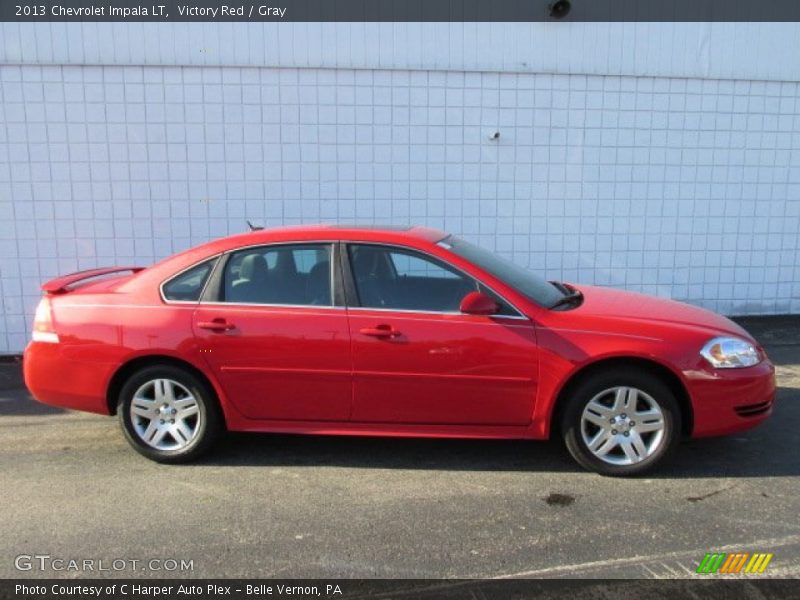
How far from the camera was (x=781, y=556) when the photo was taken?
3014 millimetres

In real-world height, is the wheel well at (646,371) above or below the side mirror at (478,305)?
below

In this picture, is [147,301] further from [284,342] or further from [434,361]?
[434,361]

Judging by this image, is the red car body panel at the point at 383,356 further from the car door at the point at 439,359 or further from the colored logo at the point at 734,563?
the colored logo at the point at 734,563

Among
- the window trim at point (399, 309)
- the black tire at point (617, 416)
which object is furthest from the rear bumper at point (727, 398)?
the window trim at point (399, 309)

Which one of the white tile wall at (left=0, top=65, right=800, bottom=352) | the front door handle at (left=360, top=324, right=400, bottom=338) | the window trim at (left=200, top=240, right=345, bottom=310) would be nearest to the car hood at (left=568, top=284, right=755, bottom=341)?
the front door handle at (left=360, top=324, right=400, bottom=338)

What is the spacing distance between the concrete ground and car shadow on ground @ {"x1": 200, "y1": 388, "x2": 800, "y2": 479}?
0.05ft

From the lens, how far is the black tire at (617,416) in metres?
3.76

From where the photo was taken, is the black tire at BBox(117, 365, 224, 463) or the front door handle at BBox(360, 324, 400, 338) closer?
the front door handle at BBox(360, 324, 400, 338)

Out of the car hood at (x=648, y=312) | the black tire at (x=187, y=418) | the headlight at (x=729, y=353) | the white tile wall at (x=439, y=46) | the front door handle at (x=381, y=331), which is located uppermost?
the white tile wall at (x=439, y=46)

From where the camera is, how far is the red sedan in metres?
3.78

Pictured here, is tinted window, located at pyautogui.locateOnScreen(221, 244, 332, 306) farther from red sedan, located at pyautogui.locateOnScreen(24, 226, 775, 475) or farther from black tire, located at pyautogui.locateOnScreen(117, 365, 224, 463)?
black tire, located at pyautogui.locateOnScreen(117, 365, 224, 463)

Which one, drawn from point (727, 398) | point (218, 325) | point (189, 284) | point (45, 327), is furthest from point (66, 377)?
point (727, 398)
